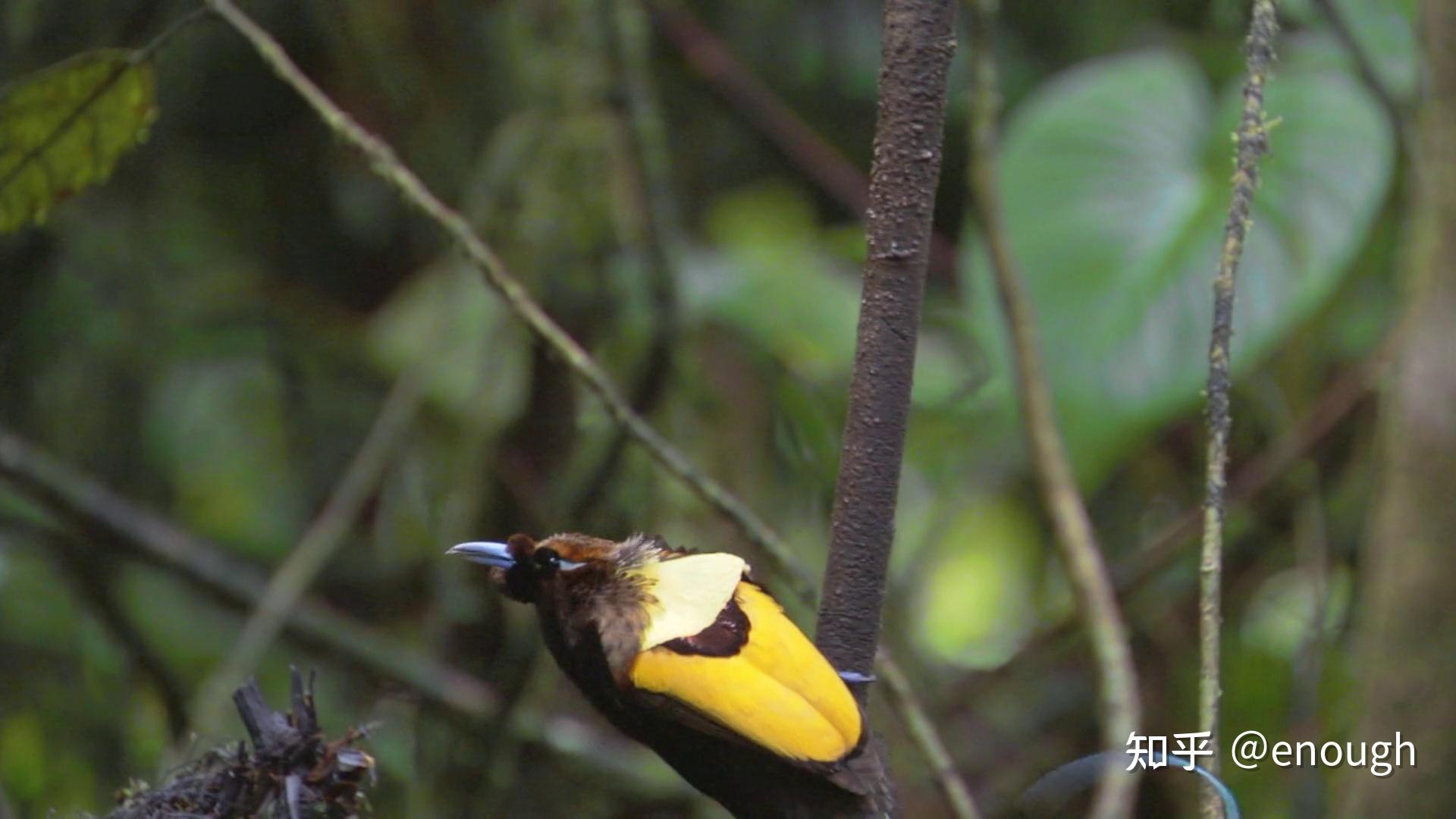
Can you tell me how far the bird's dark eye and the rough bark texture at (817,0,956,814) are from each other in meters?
0.15

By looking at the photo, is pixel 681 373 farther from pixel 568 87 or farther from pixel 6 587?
pixel 6 587

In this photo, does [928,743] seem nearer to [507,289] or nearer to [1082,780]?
[1082,780]

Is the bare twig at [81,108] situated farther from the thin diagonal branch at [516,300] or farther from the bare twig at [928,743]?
the bare twig at [928,743]

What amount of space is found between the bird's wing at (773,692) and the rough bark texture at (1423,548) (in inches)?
19.1

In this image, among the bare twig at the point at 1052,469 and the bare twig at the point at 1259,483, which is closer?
the bare twig at the point at 1052,469

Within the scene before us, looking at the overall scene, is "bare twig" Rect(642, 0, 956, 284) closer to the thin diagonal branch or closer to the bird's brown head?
the thin diagonal branch

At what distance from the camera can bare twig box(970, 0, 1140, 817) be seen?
1138 mm

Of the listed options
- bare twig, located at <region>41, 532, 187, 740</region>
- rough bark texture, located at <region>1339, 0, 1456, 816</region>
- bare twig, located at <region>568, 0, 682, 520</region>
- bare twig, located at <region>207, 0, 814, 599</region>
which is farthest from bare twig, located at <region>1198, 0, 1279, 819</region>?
bare twig, located at <region>41, 532, 187, 740</region>

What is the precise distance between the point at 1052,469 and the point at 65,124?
898mm

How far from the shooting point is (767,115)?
2.51 metres

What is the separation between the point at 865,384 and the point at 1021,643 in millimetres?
1750

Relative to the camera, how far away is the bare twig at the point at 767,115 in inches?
95.7

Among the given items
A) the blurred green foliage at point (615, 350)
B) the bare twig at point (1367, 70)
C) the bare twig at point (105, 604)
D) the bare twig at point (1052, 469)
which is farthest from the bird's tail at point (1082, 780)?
the bare twig at point (105, 604)

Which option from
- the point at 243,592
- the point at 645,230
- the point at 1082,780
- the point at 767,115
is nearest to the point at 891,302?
the point at 1082,780
